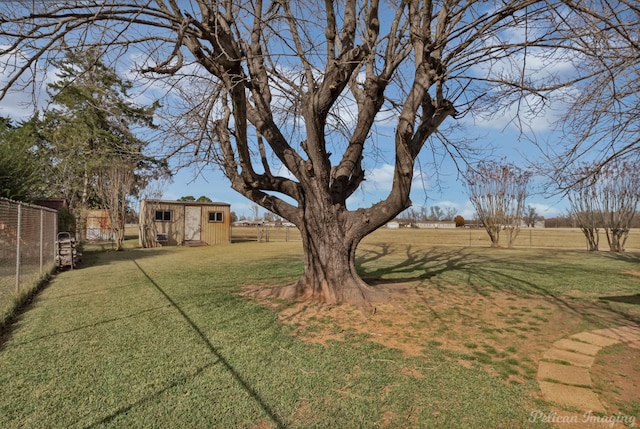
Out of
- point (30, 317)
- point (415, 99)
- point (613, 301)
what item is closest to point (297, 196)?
point (415, 99)

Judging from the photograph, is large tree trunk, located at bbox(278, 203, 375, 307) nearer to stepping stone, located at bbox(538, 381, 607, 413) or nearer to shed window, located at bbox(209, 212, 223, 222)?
stepping stone, located at bbox(538, 381, 607, 413)

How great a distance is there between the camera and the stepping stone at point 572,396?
270 cm

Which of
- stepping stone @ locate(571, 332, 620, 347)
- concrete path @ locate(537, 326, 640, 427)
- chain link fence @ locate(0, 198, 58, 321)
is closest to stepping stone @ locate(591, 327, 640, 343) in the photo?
concrete path @ locate(537, 326, 640, 427)

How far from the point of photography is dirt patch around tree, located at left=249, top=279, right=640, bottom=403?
3.81 m

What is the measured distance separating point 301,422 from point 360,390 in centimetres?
69

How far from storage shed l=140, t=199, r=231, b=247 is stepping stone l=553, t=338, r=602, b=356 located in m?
20.0

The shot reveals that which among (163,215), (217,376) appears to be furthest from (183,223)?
(217,376)

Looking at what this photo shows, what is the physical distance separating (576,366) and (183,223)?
21.3m

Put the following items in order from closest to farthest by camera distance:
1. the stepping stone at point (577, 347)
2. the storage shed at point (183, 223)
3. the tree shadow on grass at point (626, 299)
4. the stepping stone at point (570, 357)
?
the stepping stone at point (570, 357) < the stepping stone at point (577, 347) < the tree shadow on grass at point (626, 299) < the storage shed at point (183, 223)

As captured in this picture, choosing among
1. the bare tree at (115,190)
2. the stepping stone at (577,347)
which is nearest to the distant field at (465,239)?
the bare tree at (115,190)

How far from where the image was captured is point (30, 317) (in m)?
5.11

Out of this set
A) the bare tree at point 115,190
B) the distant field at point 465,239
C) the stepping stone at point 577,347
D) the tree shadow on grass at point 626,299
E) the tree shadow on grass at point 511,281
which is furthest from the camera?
the distant field at point 465,239

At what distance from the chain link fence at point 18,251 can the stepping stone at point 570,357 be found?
6842 mm

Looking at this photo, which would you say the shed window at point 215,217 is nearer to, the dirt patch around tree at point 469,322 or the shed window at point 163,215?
the shed window at point 163,215
